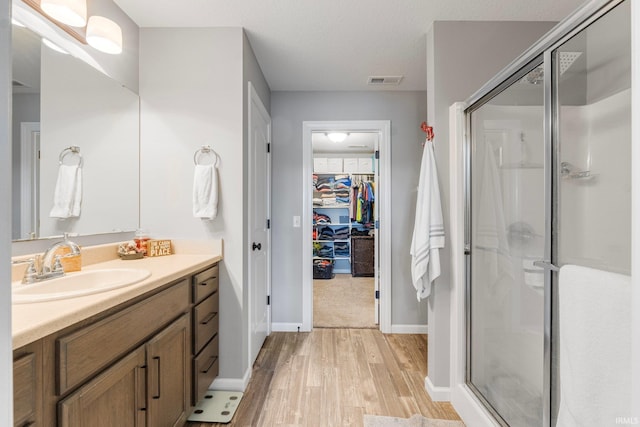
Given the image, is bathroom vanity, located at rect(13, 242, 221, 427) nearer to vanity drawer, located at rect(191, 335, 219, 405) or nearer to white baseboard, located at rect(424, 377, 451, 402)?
vanity drawer, located at rect(191, 335, 219, 405)

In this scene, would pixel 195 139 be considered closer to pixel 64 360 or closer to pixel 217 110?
pixel 217 110

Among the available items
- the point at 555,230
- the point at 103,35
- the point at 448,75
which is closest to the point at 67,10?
the point at 103,35

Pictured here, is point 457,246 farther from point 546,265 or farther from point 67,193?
point 67,193

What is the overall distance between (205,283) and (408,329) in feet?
6.57

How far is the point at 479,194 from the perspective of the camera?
172 cm

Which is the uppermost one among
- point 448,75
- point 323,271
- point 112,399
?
point 448,75

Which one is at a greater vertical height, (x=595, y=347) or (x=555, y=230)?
(x=555, y=230)

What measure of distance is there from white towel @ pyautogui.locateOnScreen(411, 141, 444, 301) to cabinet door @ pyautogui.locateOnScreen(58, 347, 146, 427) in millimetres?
1495

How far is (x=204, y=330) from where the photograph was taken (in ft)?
5.67

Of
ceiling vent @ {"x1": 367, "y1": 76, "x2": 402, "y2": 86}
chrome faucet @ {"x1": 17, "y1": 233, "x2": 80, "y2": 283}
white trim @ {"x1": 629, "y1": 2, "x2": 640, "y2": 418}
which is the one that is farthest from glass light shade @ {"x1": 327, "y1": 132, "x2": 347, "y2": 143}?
white trim @ {"x1": 629, "y1": 2, "x2": 640, "y2": 418}

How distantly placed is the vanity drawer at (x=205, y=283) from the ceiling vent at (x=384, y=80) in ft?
6.73

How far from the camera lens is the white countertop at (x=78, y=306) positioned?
2.46 ft

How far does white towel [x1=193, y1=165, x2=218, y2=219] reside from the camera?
1.86 meters

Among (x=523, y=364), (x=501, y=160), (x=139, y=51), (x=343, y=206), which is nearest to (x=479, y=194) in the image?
(x=501, y=160)
